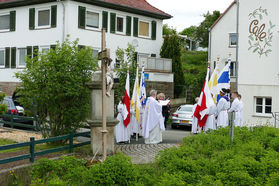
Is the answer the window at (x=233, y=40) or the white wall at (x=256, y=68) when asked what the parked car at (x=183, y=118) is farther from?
the window at (x=233, y=40)

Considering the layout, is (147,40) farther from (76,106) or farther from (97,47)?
(76,106)

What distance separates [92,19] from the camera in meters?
30.2

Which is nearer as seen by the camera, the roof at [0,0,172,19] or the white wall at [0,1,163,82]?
the white wall at [0,1,163,82]

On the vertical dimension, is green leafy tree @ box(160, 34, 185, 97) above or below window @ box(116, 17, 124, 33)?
below

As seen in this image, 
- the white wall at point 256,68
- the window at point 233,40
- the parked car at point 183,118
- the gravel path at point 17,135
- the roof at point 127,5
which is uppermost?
the roof at point 127,5

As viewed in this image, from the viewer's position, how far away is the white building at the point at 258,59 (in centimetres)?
2339

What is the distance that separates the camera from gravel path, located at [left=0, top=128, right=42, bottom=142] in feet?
48.9

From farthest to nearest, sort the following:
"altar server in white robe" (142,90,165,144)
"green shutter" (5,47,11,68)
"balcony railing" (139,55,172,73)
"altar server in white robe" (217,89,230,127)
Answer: "green shutter" (5,47,11,68) < "balcony railing" (139,55,172,73) < "altar server in white robe" (142,90,165,144) < "altar server in white robe" (217,89,230,127)

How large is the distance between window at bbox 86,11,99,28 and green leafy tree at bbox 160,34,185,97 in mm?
6403

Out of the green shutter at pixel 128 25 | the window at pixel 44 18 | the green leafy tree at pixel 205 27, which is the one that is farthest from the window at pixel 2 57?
the green leafy tree at pixel 205 27

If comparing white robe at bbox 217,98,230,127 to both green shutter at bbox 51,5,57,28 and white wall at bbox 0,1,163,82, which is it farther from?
green shutter at bbox 51,5,57,28

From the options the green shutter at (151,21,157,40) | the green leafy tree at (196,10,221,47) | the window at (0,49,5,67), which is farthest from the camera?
the green leafy tree at (196,10,221,47)

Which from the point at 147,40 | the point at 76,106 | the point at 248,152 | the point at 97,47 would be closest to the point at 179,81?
the point at 147,40

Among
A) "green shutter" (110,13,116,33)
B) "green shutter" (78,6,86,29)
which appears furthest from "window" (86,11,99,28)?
"green shutter" (110,13,116,33)
